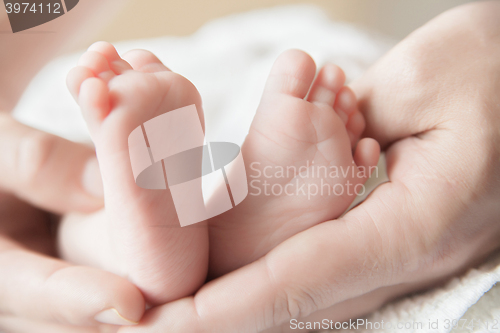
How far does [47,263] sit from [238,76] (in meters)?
0.27

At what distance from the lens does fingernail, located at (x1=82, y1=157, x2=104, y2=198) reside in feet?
1.08

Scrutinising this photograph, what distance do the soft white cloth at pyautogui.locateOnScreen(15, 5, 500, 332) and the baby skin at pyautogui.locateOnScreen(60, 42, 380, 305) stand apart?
33 millimetres

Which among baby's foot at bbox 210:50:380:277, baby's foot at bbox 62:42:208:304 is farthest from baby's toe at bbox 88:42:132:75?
baby's foot at bbox 210:50:380:277

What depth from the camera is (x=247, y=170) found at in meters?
0.38

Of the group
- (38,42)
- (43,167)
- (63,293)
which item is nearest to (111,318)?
(63,293)

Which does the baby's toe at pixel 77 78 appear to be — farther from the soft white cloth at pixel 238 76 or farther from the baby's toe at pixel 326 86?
the baby's toe at pixel 326 86

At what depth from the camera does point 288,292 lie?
0.36 meters

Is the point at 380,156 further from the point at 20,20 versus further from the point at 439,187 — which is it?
the point at 20,20

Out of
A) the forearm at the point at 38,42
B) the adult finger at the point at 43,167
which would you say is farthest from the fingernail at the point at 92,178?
the forearm at the point at 38,42

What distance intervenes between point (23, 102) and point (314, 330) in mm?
391

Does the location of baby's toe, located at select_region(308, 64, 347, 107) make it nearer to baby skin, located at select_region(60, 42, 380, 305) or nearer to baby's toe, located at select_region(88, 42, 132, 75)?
baby skin, located at select_region(60, 42, 380, 305)

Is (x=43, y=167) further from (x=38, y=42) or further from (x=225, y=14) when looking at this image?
(x=225, y=14)

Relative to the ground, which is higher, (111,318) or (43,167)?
(43,167)

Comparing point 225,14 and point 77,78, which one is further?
point 225,14
